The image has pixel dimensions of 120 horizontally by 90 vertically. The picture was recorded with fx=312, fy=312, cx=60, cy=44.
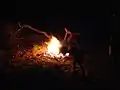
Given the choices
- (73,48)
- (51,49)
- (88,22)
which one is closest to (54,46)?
(51,49)

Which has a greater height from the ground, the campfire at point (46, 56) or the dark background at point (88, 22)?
the dark background at point (88, 22)

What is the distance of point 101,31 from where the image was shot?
201cm

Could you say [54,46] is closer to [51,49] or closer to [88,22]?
[51,49]

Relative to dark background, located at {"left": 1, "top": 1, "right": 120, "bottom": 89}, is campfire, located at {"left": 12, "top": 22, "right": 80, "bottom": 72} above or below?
→ below

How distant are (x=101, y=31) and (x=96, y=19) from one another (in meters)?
0.09

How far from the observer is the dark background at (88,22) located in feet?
6.58

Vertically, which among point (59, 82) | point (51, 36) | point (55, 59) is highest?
point (51, 36)

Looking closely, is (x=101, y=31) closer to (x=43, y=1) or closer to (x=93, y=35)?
(x=93, y=35)

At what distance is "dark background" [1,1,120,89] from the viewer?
6.58 ft

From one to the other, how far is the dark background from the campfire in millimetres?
69

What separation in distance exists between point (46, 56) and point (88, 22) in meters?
0.36

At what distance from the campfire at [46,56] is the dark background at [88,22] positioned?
69 mm

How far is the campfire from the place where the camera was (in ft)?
6.79

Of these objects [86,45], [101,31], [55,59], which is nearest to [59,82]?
[55,59]
